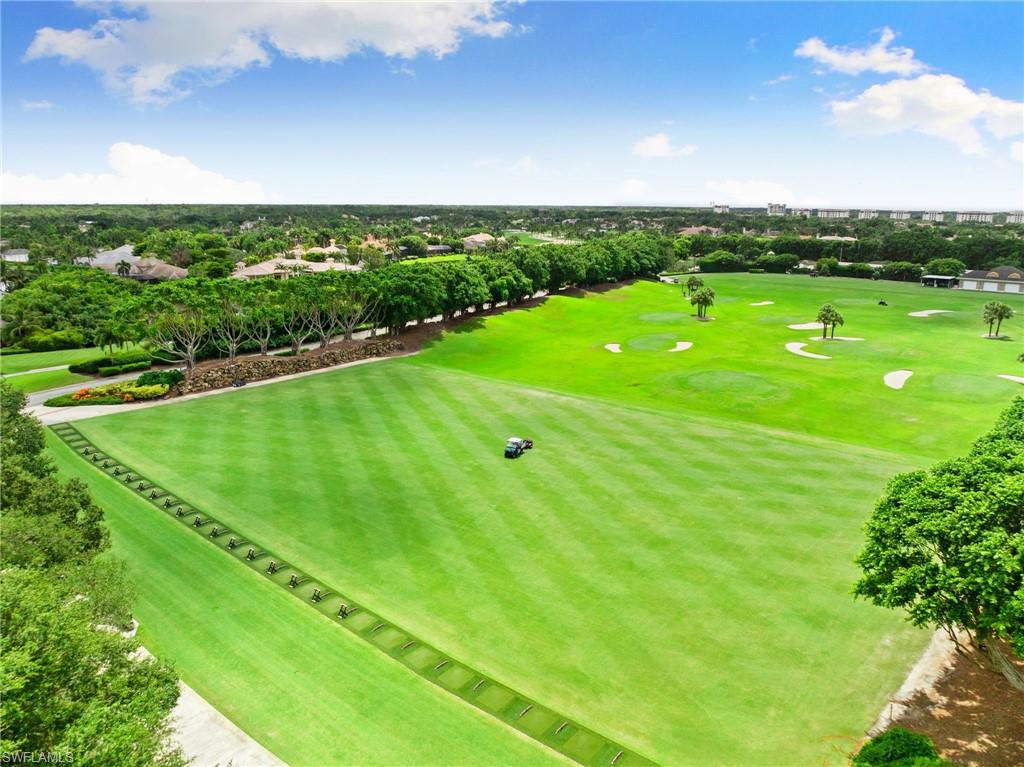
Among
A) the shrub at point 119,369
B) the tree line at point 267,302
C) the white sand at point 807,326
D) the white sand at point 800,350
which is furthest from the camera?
the white sand at point 807,326

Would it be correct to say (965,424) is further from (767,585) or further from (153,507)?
(153,507)

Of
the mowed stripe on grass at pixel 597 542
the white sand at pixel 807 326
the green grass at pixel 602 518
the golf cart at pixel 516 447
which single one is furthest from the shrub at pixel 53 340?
the white sand at pixel 807 326

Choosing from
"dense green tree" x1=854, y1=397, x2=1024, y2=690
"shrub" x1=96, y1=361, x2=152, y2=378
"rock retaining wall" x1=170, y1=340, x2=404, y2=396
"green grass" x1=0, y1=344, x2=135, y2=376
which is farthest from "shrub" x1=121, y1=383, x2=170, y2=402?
"dense green tree" x1=854, y1=397, x2=1024, y2=690

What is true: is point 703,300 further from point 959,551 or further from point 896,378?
point 959,551

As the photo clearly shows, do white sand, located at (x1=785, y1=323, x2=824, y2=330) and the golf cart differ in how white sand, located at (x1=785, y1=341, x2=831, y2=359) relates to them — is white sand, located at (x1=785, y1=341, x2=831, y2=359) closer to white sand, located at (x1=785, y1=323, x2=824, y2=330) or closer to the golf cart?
white sand, located at (x1=785, y1=323, x2=824, y2=330)

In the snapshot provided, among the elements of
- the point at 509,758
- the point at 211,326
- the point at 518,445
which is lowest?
the point at 509,758

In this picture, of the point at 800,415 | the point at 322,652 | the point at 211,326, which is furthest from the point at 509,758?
the point at 211,326

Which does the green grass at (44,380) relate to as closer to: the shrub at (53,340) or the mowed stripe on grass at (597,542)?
the mowed stripe on grass at (597,542)
